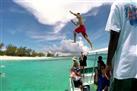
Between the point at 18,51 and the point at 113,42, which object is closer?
the point at 113,42

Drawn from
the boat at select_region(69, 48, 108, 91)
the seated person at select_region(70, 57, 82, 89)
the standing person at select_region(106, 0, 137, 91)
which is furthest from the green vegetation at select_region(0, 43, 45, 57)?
the standing person at select_region(106, 0, 137, 91)

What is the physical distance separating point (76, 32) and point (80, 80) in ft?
4.97

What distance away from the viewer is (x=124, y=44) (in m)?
2.44

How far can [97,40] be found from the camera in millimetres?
31344

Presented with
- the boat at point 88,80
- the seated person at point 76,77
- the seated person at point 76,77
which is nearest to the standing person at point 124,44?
the boat at point 88,80

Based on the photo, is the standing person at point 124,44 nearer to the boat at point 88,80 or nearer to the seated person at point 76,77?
the boat at point 88,80

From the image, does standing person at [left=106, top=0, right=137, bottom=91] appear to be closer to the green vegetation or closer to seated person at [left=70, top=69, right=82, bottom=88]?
seated person at [left=70, top=69, right=82, bottom=88]

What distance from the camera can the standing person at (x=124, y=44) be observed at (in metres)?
2.43

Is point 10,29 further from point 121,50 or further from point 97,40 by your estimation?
point 121,50

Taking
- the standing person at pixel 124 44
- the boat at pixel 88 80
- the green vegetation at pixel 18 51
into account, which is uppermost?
the green vegetation at pixel 18 51

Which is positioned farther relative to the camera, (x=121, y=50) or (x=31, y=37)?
(x=31, y=37)

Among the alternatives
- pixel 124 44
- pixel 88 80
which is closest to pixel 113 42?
pixel 124 44

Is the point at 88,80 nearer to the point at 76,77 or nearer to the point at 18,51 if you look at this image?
the point at 76,77

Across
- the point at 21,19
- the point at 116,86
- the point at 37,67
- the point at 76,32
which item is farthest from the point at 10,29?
the point at 116,86
